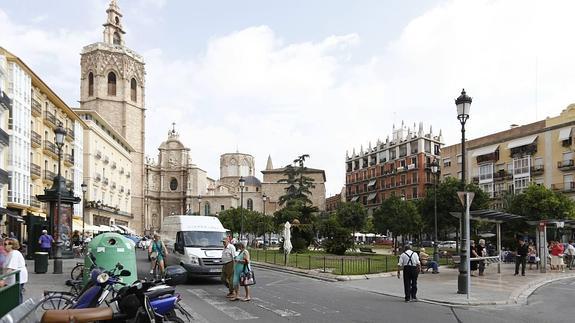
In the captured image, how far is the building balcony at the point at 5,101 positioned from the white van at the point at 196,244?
66.9ft

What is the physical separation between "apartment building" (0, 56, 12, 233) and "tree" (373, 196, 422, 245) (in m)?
33.6

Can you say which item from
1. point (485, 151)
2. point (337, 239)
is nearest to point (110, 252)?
point (337, 239)

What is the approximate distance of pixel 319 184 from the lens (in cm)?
11625

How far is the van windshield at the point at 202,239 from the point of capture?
19192 mm

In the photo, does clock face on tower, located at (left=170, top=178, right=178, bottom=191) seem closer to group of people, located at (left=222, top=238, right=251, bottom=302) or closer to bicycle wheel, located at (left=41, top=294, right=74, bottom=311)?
group of people, located at (left=222, top=238, right=251, bottom=302)

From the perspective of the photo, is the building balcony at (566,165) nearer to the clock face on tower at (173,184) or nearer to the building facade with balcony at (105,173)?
the building facade with balcony at (105,173)

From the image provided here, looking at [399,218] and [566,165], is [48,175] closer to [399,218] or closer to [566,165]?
[399,218]

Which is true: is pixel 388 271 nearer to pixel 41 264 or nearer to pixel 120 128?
pixel 41 264

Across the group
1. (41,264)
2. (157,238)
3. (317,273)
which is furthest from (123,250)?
(317,273)

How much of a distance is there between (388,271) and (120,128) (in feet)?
258

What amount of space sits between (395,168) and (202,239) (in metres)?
78.4

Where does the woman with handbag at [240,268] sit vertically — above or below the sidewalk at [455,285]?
above

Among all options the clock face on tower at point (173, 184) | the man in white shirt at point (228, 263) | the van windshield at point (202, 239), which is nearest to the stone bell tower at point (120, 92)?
the clock face on tower at point (173, 184)

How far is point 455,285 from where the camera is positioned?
1814 centimetres
